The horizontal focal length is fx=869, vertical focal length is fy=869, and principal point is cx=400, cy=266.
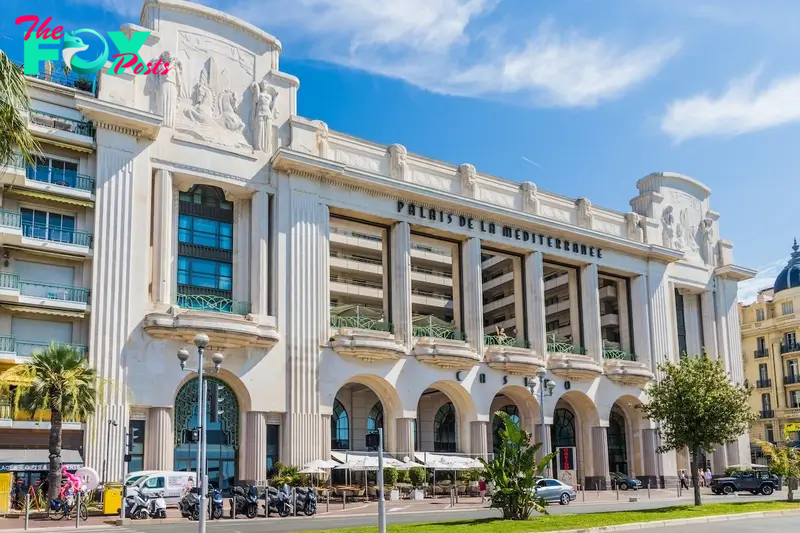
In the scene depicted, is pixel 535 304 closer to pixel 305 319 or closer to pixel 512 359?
pixel 512 359

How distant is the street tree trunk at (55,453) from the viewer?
115 feet

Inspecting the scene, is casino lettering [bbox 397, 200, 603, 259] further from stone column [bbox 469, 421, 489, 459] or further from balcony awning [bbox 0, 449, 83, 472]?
balcony awning [bbox 0, 449, 83, 472]

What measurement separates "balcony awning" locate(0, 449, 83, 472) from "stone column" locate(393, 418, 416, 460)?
61.9ft

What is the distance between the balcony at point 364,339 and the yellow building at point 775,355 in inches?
2342

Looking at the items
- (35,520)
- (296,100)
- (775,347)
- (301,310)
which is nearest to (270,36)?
(296,100)

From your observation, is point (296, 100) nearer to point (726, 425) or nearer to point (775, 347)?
point (726, 425)

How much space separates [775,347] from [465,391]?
57.5m

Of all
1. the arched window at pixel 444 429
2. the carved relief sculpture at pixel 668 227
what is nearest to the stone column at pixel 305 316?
the arched window at pixel 444 429

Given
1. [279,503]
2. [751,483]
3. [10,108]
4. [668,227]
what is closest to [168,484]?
[279,503]

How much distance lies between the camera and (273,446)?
4728 centimetres

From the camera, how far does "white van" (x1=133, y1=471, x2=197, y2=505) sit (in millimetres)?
37719

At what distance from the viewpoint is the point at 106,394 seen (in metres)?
41.0

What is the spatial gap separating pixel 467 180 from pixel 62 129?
25955 millimetres

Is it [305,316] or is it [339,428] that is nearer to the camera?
[305,316]
